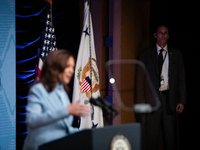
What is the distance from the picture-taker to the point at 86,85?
387 cm

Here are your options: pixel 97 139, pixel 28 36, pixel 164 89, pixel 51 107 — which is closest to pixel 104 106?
pixel 97 139

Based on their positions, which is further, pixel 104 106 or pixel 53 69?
pixel 53 69

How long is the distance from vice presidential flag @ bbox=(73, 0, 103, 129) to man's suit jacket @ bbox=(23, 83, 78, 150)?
1.92m

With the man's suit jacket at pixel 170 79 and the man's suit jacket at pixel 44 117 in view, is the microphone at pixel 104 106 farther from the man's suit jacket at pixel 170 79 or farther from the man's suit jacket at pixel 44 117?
the man's suit jacket at pixel 170 79

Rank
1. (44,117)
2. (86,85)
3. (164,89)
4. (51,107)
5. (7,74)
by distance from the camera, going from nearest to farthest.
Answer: (44,117)
(51,107)
(7,74)
(164,89)
(86,85)

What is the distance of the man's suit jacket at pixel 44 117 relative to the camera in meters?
1.71

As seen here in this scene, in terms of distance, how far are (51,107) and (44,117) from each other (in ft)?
0.47

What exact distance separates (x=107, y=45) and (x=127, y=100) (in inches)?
35.9

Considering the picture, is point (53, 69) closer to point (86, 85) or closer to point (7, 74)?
point (7, 74)

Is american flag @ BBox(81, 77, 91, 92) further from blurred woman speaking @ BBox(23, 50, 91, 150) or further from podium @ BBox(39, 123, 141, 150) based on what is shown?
podium @ BBox(39, 123, 141, 150)

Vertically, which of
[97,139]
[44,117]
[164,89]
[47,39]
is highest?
[47,39]

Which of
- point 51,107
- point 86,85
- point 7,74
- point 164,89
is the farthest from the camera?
point 86,85

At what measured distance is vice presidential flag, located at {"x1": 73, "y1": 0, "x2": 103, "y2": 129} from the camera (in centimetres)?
385

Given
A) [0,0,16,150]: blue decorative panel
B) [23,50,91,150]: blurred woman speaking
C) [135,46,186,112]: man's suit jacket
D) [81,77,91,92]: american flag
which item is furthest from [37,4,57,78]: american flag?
[23,50,91,150]: blurred woman speaking
